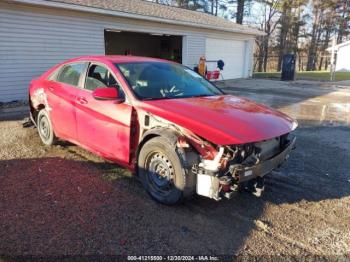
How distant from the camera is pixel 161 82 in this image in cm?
451

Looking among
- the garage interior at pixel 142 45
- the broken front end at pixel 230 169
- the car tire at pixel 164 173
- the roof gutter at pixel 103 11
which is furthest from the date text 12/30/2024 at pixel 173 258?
the garage interior at pixel 142 45

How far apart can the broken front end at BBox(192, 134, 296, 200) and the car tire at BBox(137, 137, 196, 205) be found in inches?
→ 5.1

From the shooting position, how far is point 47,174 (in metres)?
4.66

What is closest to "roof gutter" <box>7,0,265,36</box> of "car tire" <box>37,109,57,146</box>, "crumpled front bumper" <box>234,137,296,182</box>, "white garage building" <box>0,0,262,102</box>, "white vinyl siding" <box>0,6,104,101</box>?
"white garage building" <box>0,0,262,102</box>

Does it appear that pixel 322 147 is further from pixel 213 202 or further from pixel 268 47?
pixel 268 47

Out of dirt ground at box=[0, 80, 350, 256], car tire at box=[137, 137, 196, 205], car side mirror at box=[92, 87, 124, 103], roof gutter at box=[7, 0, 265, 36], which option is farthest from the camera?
roof gutter at box=[7, 0, 265, 36]

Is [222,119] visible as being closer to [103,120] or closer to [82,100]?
[103,120]

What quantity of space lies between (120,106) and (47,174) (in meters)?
1.53

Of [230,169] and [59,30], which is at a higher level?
[59,30]

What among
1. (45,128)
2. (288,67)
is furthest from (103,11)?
(288,67)

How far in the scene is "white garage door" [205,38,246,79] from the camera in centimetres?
1929

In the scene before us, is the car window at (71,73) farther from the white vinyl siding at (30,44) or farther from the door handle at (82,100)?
the white vinyl siding at (30,44)

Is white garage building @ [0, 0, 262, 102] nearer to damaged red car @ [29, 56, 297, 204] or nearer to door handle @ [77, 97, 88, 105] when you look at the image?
damaged red car @ [29, 56, 297, 204]

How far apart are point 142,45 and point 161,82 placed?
19020 millimetres
